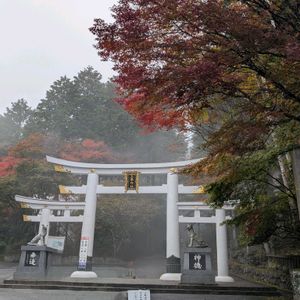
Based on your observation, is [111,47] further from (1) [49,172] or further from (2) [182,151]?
(2) [182,151]

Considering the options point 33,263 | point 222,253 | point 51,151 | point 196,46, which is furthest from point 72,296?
point 51,151

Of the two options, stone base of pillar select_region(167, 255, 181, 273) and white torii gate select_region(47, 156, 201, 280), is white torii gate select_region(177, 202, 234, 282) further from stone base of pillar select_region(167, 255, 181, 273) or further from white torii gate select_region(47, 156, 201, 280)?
stone base of pillar select_region(167, 255, 181, 273)

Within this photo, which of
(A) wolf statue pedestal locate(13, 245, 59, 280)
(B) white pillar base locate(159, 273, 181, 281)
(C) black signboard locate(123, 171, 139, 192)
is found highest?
(C) black signboard locate(123, 171, 139, 192)

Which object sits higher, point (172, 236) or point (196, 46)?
point (196, 46)

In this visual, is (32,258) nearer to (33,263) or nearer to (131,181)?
(33,263)

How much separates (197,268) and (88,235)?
19.3 ft

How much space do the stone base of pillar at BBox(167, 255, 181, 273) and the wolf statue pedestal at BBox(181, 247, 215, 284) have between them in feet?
6.39

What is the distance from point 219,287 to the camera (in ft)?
42.6

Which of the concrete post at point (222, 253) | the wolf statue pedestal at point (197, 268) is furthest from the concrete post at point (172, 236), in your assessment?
the concrete post at point (222, 253)

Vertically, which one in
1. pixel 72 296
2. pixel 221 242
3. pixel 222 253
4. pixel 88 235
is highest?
pixel 88 235

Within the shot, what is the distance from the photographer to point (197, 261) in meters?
14.2

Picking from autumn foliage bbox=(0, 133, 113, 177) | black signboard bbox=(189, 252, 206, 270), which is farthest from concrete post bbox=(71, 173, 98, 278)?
autumn foliage bbox=(0, 133, 113, 177)

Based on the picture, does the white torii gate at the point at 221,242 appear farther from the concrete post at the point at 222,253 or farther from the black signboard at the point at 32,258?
the black signboard at the point at 32,258

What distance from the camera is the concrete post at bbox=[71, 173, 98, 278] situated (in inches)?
629
